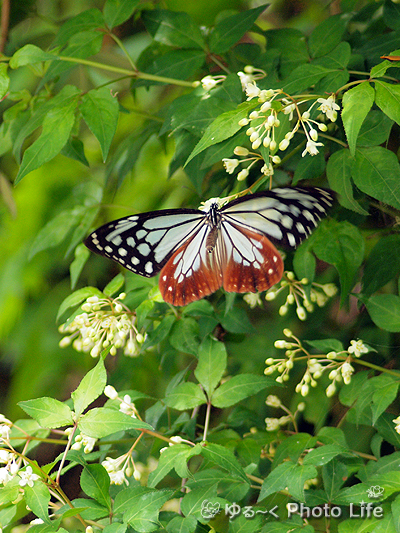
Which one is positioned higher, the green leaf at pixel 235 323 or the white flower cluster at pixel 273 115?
the white flower cluster at pixel 273 115

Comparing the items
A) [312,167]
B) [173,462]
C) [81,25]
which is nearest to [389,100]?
[312,167]

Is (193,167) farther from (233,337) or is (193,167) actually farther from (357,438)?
(357,438)

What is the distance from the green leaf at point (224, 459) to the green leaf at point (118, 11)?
40.0 inches

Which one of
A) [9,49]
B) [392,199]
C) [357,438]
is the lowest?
[357,438]

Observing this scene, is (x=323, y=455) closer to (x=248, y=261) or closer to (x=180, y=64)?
(x=248, y=261)

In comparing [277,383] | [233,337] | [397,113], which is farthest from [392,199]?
[233,337]

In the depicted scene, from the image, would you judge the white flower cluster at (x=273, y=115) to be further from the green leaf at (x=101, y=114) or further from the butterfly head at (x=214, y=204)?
the green leaf at (x=101, y=114)

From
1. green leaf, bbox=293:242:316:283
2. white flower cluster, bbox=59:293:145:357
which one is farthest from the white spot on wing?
green leaf, bbox=293:242:316:283

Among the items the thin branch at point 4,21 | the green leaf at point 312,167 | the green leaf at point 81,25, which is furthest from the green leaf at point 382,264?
the thin branch at point 4,21

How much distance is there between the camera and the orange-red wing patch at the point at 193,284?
1029mm

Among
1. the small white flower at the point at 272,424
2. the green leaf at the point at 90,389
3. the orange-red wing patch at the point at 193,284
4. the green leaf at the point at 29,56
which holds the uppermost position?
the green leaf at the point at 29,56

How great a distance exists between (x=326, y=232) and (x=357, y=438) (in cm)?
57

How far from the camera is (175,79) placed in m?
1.20

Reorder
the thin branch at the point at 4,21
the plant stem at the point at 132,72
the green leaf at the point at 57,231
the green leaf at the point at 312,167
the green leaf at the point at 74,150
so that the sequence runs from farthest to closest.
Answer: the thin branch at the point at 4,21 → the green leaf at the point at 57,231 → the green leaf at the point at 74,150 → the plant stem at the point at 132,72 → the green leaf at the point at 312,167
